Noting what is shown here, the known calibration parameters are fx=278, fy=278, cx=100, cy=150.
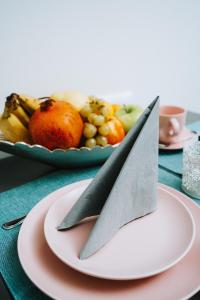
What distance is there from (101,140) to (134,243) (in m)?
0.27

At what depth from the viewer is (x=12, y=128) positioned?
55cm

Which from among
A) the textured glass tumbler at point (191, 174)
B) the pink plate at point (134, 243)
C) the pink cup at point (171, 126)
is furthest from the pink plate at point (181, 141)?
the pink plate at point (134, 243)

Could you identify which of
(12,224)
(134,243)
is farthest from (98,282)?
(12,224)

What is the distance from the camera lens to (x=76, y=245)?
1.04 feet

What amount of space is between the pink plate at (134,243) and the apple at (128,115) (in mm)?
261

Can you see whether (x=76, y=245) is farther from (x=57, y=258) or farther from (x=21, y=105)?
(x=21, y=105)

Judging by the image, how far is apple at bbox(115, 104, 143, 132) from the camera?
623 millimetres

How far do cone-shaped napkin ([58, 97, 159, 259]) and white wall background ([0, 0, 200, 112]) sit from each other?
0.53 meters

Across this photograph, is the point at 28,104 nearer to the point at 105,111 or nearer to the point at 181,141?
the point at 105,111

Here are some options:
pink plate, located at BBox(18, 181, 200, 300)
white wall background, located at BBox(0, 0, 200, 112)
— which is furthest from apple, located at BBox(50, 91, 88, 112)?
pink plate, located at BBox(18, 181, 200, 300)

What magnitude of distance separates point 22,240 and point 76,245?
0.07 metres

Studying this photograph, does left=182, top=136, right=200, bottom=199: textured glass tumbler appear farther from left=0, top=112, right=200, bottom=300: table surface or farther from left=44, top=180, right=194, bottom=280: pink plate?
left=0, top=112, right=200, bottom=300: table surface

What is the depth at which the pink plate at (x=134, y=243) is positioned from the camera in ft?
0.92

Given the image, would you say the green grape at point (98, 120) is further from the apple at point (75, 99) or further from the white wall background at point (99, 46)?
the white wall background at point (99, 46)
